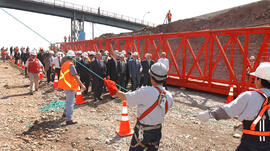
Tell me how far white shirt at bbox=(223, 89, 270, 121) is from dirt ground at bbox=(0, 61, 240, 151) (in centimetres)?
113

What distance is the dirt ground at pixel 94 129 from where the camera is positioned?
420 cm

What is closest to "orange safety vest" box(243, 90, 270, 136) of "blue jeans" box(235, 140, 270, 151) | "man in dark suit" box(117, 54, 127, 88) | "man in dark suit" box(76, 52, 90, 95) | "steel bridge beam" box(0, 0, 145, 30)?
"blue jeans" box(235, 140, 270, 151)

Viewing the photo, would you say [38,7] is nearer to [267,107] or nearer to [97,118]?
[97,118]

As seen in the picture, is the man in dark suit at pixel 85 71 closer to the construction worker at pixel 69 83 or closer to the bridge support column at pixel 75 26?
the construction worker at pixel 69 83

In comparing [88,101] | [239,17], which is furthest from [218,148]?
[239,17]

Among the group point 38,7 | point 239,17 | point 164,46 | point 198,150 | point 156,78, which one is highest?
point 38,7

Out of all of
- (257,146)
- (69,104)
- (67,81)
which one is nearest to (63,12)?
(67,81)

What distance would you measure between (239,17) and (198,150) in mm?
24800

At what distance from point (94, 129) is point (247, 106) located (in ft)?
12.9

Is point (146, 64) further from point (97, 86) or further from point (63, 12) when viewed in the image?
point (63, 12)

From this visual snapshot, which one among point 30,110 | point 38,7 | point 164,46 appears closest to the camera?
point 30,110

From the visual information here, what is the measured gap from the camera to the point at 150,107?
237 centimetres

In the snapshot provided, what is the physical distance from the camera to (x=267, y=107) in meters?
2.02

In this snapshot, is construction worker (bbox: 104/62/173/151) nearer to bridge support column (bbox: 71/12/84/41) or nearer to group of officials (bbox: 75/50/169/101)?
group of officials (bbox: 75/50/169/101)
